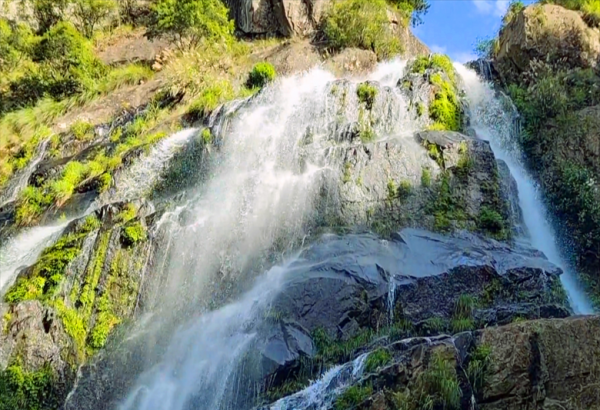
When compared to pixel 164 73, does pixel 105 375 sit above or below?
below

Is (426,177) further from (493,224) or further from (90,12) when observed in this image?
(90,12)

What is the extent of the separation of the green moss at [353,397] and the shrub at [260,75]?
13160 mm

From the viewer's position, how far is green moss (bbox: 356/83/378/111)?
1408cm

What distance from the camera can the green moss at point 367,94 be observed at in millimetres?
14078

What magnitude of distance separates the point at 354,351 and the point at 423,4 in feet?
63.9

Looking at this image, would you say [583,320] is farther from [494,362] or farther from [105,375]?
[105,375]

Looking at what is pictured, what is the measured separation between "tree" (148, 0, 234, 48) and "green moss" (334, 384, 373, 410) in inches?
629

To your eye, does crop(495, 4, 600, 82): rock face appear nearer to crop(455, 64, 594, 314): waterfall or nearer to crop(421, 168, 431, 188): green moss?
crop(455, 64, 594, 314): waterfall

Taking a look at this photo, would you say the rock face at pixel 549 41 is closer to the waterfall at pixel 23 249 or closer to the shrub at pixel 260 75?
the shrub at pixel 260 75

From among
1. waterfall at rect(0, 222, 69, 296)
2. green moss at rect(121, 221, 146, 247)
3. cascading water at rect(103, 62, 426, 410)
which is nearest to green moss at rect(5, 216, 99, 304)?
waterfall at rect(0, 222, 69, 296)

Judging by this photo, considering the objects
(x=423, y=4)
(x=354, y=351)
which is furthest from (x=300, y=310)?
(x=423, y=4)

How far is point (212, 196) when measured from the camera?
12578mm

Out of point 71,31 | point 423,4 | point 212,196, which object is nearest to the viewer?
point 212,196

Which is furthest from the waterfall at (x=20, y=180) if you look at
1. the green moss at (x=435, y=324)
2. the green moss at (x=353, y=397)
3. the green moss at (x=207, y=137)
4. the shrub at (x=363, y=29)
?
the green moss at (x=353, y=397)
